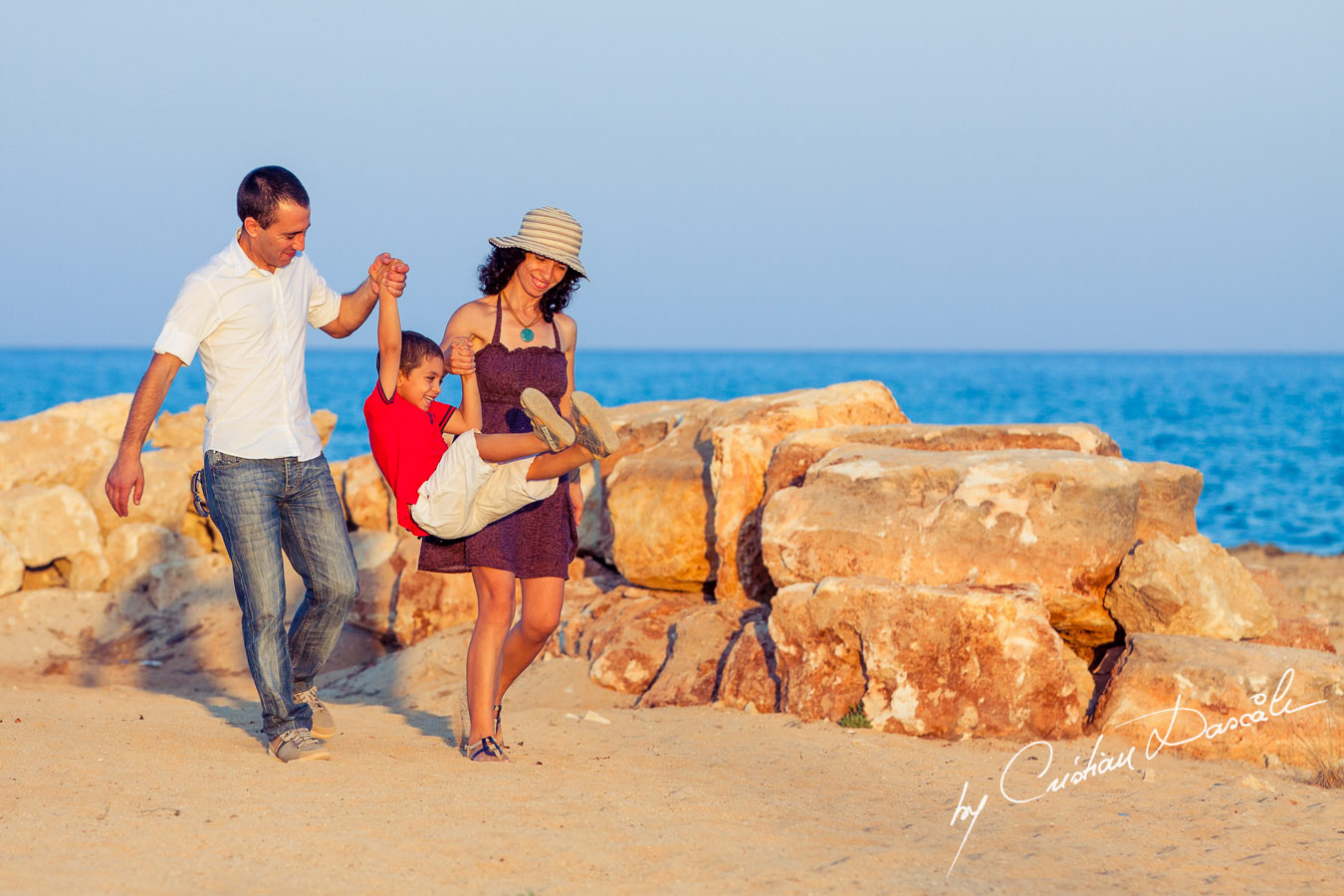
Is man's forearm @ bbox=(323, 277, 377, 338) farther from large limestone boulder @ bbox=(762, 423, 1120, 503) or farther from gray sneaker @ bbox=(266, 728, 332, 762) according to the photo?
large limestone boulder @ bbox=(762, 423, 1120, 503)

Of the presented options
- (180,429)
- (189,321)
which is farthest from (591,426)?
(180,429)

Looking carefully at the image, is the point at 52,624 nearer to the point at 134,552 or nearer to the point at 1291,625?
the point at 134,552

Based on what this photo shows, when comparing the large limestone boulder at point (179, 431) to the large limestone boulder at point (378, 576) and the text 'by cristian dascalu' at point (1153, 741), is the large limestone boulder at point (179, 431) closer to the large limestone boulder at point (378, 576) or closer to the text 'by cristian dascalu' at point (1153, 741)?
the large limestone boulder at point (378, 576)

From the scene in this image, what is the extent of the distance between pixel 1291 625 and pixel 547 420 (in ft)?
15.0

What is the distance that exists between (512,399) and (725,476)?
2547mm

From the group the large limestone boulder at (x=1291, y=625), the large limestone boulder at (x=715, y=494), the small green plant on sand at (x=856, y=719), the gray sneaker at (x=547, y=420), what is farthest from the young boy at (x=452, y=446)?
the large limestone boulder at (x=1291, y=625)

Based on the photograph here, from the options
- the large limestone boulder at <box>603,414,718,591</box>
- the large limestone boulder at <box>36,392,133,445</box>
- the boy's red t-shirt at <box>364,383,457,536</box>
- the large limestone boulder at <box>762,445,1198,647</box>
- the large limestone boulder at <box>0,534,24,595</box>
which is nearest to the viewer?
the boy's red t-shirt at <box>364,383,457,536</box>

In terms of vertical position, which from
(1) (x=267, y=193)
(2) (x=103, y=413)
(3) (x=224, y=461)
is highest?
(1) (x=267, y=193)

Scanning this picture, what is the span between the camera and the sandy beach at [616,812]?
3.55 metres

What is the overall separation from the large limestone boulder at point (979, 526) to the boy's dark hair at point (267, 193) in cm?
303

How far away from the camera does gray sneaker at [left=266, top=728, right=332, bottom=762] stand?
15.3 ft

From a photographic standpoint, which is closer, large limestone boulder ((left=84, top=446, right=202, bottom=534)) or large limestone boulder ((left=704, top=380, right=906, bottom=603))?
large limestone boulder ((left=704, top=380, right=906, bottom=603))

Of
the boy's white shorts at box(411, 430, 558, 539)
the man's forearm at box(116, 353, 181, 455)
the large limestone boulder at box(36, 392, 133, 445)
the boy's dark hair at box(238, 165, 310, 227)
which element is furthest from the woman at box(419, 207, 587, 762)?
the large limestone boulder at box(36, 392, 133, 445)

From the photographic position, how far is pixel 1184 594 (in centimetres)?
616
